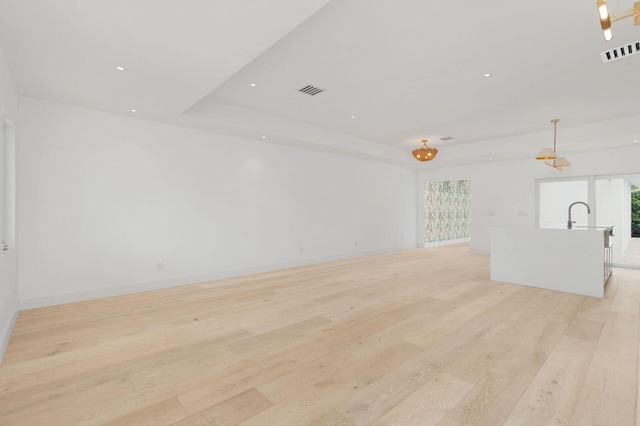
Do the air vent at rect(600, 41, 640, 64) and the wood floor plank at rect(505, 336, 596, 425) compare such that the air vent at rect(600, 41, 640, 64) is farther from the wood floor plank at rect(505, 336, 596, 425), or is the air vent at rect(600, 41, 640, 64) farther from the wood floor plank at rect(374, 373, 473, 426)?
the wood floor plank at rect(374, 373, 473, 426)

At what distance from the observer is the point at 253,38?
7.97ft

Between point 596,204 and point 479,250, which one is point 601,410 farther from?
point 479,250

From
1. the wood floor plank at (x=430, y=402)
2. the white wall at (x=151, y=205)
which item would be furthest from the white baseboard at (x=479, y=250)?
the wood floor plank at (x=430, y=402)

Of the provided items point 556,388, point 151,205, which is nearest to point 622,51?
point 556,388

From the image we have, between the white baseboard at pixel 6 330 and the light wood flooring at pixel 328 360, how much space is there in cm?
6

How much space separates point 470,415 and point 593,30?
3602 millimetres

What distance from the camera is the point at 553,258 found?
4.53 m

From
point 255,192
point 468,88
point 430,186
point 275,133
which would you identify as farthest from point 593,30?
point 430,186

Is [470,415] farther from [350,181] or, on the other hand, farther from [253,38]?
[350,181]

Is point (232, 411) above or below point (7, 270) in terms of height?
below

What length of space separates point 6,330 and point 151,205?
7.39 feet

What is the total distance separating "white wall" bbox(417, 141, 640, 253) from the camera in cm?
630

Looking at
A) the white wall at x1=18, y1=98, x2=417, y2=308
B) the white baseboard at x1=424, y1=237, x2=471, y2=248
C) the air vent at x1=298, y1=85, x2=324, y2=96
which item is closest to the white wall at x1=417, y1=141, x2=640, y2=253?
the white baseboard at x1=424, y1=237, x2=471, y2=248

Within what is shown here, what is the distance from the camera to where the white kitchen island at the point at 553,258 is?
4203 millimetres
